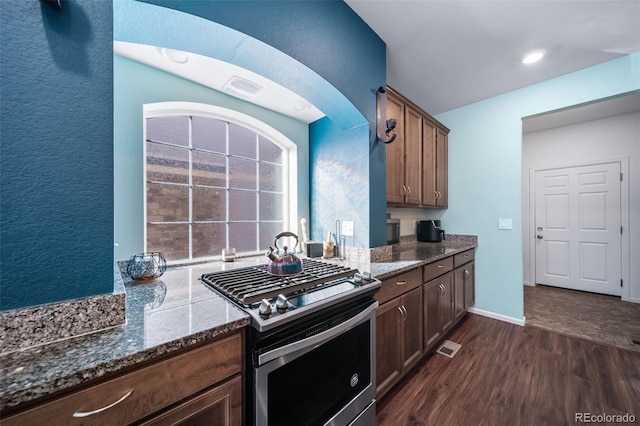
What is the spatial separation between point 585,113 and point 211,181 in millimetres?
5133

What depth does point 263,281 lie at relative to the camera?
117 cm

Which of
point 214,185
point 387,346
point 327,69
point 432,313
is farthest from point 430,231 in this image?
point 214,185

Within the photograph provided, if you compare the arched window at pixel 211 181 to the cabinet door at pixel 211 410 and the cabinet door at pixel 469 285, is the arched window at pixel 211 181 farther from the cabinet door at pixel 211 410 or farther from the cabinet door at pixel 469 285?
the cabinet door at pixel 469 285

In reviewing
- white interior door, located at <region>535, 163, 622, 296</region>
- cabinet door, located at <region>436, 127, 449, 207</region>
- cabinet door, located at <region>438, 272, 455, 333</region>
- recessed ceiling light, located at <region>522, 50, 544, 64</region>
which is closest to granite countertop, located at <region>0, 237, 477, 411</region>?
cabinet door, located at <region>438, 272, 455, 333</region>

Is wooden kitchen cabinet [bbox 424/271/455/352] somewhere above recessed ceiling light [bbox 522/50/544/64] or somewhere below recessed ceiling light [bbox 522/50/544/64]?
below

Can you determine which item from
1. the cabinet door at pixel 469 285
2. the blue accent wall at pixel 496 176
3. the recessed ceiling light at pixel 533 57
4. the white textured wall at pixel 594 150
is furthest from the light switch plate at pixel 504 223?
the white textured wall at pixel 594 150

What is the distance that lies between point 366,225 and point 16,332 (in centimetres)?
168

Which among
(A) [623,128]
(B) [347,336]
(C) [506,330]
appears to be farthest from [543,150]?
(B) [347,336]

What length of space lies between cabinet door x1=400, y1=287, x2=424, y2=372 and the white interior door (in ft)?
12.6

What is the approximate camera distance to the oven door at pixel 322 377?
856 mm

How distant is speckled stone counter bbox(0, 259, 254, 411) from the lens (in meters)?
0.50

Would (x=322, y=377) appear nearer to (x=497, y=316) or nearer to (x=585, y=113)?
(x=497, y=316)

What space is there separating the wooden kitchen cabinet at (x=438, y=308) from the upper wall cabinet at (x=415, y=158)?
838mm

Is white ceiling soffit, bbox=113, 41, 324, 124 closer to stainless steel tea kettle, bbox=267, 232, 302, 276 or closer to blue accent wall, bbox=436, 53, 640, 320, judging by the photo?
stainless steel tea kettle, bbox=267, 232, 302, 276
